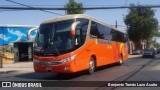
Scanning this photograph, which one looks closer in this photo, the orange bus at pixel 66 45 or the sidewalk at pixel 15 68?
the orange bus at pixel 66 45

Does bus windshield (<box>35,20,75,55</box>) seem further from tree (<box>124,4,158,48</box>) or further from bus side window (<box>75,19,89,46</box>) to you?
tree (<box>124,4,158,48</box>)

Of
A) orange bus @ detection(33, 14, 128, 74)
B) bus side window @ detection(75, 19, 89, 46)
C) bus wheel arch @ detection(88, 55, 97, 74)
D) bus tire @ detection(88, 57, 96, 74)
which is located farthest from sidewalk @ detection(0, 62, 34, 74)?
bus side window @ detection(75, 19, 89, 46)

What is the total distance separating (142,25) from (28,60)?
31.1 m

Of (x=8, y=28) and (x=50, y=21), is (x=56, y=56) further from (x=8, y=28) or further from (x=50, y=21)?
(x=8, y=28)

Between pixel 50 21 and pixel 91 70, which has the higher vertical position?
pixel 50 21

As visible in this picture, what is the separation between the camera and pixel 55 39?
13.5 m

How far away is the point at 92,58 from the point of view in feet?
52.1

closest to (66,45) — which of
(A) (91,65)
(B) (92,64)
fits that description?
(A) (91,65)

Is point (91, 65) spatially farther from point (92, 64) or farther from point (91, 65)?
point (92, 64)

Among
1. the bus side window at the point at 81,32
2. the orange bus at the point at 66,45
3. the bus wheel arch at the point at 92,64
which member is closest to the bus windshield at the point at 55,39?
the orange bus at the point at 66,45

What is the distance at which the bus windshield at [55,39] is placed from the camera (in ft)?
43.4

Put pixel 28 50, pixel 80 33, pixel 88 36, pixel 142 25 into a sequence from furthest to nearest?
1. pixel 142 25
2. pixel 28 50
3. pixel 88 36
4. pixel 80 33

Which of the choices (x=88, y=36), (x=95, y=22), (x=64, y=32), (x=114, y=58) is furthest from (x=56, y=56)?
(x=114, y=58)

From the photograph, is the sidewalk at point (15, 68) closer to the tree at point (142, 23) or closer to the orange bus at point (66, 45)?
the orange bus at point (66, 45)
